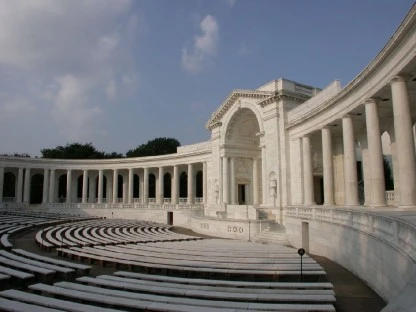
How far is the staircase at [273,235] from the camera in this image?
32.3 metres

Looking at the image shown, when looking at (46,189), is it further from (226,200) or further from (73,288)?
(73,288)

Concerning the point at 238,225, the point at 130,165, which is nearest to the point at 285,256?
the point at 238,225

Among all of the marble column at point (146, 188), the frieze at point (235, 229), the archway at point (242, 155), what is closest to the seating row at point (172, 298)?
the frieze at point (235, 229)

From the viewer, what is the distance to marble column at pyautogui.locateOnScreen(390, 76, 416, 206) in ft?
61.7

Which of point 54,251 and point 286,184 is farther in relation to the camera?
point 286,184

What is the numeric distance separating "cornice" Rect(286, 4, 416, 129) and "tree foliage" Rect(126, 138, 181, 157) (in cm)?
7622

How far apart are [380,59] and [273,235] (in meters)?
18.5

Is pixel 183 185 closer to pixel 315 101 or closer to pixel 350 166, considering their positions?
pixel 315 101

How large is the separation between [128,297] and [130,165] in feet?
198

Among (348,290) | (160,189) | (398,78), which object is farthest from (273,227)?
(160,189)

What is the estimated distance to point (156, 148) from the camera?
105 metres

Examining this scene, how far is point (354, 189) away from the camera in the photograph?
27047mm

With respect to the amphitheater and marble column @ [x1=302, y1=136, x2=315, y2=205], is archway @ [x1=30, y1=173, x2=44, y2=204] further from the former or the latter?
marble column @ [x1=302, y1=136, x2=315, y2=205]

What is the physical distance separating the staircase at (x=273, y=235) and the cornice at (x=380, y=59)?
1152 cm
